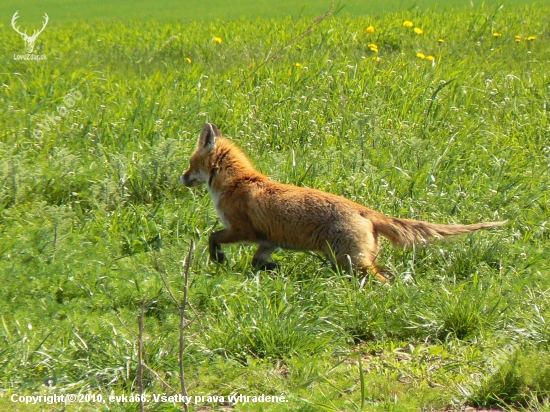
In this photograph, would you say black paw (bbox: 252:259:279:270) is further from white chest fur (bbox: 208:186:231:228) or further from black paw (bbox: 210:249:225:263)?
white chest fur (bbox: 208:186:231:228)

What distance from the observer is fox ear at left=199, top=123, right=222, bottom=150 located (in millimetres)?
5900

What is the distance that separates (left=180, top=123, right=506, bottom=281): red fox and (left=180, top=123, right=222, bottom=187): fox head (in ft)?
0.05

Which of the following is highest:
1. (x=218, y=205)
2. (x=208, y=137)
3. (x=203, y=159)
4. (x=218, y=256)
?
(x=208, y=137)

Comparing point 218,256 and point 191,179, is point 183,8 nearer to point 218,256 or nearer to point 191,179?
point 191,179

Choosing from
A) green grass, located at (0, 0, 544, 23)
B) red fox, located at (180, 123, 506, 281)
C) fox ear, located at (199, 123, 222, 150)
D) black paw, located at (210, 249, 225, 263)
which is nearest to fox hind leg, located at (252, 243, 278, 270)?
red fox, located at (180, 123, 506, 281)

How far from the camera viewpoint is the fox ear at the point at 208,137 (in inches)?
232

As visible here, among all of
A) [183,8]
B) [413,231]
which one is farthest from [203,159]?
[183,8]

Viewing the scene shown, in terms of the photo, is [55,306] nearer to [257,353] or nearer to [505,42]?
[257,353]

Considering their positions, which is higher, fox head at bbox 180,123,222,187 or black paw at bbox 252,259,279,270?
fox head at bbox 180,123,222,187

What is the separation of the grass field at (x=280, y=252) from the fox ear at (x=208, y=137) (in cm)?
54

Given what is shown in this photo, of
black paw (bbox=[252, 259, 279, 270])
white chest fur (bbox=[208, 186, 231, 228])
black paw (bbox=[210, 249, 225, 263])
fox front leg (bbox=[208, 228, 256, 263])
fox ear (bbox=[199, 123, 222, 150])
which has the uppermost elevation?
fox ear (bbox=[199, 123, 222, 150])

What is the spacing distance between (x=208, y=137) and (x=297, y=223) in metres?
1.06

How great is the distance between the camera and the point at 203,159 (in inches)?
235

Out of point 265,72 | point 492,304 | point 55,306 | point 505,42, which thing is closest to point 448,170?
point 492,304
